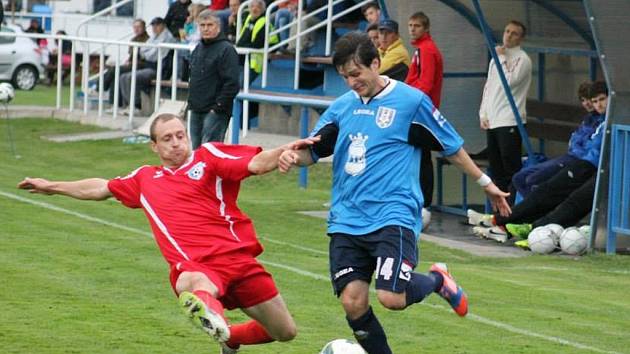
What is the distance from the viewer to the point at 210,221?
25.0ft

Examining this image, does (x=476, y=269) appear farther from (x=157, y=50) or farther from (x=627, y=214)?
(x=157, y=50)

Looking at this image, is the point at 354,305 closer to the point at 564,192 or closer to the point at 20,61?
the point at 564,192

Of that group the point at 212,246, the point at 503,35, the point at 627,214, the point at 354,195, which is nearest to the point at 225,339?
the point at 212,246

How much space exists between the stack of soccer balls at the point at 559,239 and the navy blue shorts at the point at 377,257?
248 inches

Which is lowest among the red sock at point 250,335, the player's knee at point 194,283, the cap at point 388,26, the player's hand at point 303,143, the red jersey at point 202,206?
the red sock at point 250,335

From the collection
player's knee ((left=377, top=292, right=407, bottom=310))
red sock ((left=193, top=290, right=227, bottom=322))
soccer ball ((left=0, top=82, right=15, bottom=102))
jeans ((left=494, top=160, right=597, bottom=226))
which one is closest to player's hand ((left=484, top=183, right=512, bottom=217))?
player's knee ((left=377, top=292, right=407, bottom=310))

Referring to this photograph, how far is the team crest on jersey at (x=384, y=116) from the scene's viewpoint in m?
7.85

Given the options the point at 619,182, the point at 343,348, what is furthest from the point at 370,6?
the point at 343,348

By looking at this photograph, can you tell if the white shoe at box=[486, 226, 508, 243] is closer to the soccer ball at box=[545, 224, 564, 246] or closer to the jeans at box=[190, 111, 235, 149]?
the soccer ball at box=[545, 224, 564, 246]

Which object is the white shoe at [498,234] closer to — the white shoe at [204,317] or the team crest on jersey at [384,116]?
the team crest on jersey at [384,116]

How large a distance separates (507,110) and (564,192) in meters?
1.59

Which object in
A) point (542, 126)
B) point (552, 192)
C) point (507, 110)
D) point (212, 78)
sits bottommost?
point (552, 192)

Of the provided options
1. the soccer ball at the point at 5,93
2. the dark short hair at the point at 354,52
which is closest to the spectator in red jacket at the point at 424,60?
the dark short hair at the point at 354,52

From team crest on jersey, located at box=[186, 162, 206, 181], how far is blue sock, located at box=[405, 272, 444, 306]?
1.27 metres
